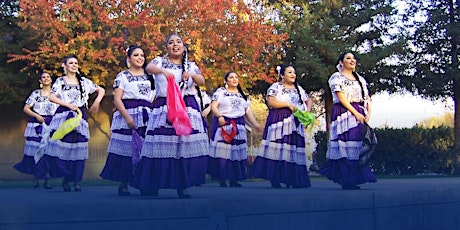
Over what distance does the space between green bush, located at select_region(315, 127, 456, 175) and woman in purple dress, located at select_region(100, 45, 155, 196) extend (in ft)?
45.5

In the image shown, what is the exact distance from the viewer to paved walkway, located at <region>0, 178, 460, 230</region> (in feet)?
18.5

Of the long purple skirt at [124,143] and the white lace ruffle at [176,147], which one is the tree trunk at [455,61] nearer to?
the long purple skirt at [124,143]

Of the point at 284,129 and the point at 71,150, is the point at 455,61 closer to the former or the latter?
the point at 284,129

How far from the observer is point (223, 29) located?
1952 cm

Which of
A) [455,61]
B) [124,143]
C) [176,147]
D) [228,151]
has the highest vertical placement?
[455,61]

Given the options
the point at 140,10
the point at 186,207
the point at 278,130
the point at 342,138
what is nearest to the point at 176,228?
the point at 186,207

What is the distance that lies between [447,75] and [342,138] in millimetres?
13893

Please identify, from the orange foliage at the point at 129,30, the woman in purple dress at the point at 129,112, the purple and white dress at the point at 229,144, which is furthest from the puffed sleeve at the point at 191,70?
the orange foliage at the point at 129,30

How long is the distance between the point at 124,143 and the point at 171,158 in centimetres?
137

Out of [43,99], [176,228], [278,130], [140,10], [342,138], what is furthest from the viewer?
[140,10]

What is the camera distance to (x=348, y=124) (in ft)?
30.2

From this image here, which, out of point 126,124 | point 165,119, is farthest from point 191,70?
point 126,124

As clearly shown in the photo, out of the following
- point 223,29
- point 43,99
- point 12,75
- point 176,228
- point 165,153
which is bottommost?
point 176,228

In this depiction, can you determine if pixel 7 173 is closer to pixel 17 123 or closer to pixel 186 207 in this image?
pixel 17 123
